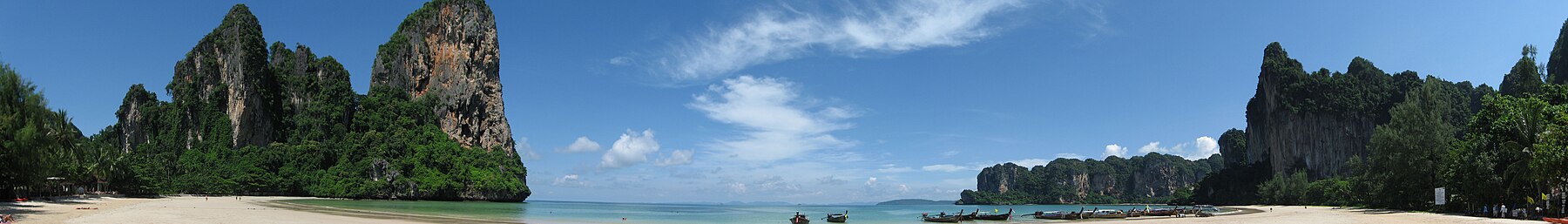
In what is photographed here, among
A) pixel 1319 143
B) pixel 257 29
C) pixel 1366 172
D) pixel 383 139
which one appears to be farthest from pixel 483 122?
pixel 1319 143

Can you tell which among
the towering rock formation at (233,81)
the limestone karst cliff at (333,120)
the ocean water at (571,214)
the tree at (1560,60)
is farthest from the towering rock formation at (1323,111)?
the towering rock formation at (233,81)

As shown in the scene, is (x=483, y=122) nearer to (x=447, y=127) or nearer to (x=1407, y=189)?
(x=447, y=127)

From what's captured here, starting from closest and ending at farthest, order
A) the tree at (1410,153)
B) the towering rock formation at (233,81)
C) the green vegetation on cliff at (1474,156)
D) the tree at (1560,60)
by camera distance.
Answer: the green vegetation on cliff at (1474,156) < the tree at (1410,153) < the tree at (1560,60) < the towering rock formation at (233,81)

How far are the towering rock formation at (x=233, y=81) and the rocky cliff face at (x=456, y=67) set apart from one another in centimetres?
1318

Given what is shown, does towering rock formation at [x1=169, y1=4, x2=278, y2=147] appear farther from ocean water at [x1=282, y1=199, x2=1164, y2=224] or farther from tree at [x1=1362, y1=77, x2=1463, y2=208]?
tree at [x1=1362, y1=77, x2=1463, y2=208]

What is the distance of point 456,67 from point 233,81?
26459 millimetres

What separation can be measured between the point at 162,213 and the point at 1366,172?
67.8m

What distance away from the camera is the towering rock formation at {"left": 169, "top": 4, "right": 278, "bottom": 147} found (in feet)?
332

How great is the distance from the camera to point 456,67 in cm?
10738

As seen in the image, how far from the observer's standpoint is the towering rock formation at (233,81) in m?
101

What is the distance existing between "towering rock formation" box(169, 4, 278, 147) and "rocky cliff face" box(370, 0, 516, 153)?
13.2 metres

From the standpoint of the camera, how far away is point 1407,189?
46906mm

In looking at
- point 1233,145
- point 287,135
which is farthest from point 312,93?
point 1233,145

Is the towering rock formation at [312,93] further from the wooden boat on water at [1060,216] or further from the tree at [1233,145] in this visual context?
the tree at [1233,145]
